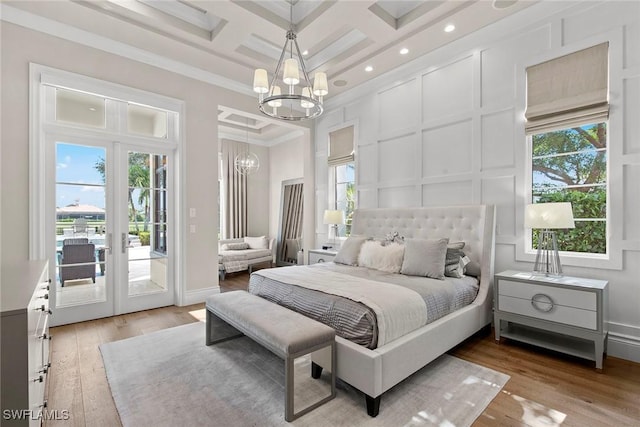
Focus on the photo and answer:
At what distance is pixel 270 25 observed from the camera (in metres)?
3.35

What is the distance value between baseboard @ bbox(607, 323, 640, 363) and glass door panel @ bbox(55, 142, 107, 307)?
17.7ft

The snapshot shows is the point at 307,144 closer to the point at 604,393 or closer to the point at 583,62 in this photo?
the point at 583,62

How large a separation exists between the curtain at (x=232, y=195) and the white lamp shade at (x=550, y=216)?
20.2ft

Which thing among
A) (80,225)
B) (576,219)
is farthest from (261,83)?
(576,219)

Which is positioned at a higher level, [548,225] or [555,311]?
[548,225]

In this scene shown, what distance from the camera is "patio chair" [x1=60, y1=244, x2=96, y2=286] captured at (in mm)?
3494

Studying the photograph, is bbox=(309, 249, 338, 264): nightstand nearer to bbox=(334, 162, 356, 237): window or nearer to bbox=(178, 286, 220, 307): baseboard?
bbox=(334, 162, 356, 237): window

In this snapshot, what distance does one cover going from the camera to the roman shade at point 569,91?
274 centimetres

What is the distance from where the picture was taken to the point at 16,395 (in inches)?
47.5

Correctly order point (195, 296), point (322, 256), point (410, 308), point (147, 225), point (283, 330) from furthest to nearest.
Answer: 1. point (322, 256)
2. point (195, 296)
3. point (147, 225)
4. point (410, 308)
5. point (283, 330)

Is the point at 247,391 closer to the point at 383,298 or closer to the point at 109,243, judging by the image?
the point at 383,298

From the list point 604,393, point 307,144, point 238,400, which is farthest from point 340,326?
A: point 307,144

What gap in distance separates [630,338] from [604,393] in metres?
0.85

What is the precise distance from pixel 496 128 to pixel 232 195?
19.1 feet
